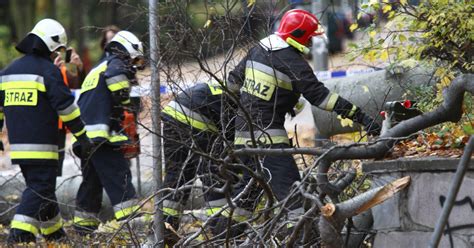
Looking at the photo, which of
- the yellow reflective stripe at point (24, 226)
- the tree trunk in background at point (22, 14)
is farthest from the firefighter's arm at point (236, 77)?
the tree trunk in background at point (22, 14)

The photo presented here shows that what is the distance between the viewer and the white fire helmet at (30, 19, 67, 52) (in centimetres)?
978

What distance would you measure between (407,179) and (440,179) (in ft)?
0.73

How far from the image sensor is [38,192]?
9625 millimetres

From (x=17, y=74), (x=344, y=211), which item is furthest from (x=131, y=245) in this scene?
(x=17, y=74)

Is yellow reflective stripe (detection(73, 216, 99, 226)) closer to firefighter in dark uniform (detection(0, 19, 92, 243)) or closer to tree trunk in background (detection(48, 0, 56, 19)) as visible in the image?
firefighter in dark uniform (detection(0, 19, 92, 243))

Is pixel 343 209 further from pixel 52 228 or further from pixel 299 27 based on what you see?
pixel 52 228

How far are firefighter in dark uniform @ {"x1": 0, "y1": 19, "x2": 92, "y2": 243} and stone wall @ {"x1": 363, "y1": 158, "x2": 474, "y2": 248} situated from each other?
4190mm

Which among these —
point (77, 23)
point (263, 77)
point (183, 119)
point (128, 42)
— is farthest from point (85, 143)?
point (77, 23)

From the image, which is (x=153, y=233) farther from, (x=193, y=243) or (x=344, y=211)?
(x=344, y=211)

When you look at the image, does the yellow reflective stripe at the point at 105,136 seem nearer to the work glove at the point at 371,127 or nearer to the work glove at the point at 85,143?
the work glove at the point at 85,143

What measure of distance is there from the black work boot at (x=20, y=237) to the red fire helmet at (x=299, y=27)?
117 inches

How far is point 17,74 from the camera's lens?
380 inches

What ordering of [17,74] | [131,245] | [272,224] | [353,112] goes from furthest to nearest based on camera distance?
[17,74] < [353,112] < [131,245] < [272,224]

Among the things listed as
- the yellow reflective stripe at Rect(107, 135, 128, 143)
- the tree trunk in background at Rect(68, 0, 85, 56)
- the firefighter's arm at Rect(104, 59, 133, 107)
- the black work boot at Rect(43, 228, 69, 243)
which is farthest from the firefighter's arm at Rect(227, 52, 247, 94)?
the tree trunk in background at Rect(68, 0, 85, 56)
